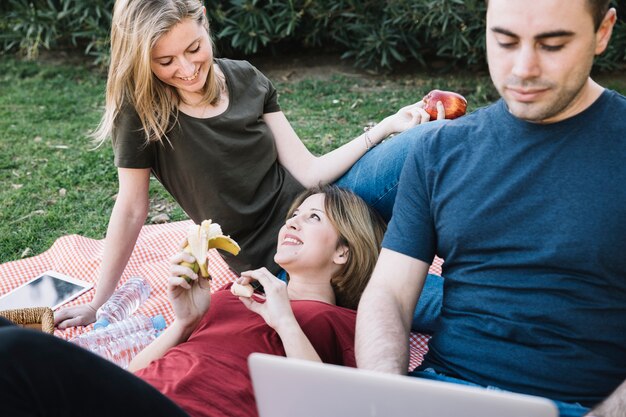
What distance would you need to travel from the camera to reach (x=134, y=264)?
4.39 metres

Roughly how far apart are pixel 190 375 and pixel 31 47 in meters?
7.40

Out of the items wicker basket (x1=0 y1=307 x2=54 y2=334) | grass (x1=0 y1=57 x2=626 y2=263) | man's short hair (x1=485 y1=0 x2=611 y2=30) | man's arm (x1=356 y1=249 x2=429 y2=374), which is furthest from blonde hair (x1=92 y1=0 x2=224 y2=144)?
grass (x1=0 y1=57 x2=626 y2=263)

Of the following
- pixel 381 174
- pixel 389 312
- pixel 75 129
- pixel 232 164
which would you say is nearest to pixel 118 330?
pixel 232 164

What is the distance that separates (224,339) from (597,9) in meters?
1.60

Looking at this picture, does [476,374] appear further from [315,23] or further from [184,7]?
[315,23]

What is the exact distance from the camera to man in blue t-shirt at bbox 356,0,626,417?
2.16m

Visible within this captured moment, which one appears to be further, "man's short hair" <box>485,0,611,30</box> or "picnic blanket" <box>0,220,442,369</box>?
"picnic blanket" <box>0,220,442,369</box>

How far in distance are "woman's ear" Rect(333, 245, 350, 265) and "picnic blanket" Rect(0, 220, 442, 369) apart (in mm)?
1043

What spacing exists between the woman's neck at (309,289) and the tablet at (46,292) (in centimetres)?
146

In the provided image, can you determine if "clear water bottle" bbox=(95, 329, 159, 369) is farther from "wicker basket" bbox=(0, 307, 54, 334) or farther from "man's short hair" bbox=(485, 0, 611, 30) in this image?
"man's short hair" bbox=(485, 0, 611, 30)

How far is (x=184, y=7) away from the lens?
320 centimetres

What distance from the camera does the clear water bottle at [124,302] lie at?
3596mm

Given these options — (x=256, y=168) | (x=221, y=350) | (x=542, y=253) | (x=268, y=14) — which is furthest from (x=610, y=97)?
(x=268, y=14)

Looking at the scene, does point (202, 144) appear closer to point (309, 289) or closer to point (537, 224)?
point (309, 289)
